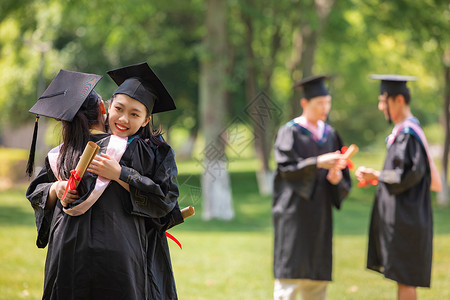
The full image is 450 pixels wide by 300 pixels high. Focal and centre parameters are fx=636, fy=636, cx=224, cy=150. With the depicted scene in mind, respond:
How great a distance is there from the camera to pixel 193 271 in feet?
26.3

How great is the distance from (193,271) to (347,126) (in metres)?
21.0

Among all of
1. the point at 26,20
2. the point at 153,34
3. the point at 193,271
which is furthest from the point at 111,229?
the point at 153,34

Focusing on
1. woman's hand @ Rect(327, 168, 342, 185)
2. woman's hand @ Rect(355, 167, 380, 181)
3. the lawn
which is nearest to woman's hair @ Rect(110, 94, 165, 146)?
the lawn

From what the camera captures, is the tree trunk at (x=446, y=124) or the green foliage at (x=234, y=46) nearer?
the green foliage at (x=234, y=46)

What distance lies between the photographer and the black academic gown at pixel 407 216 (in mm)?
5277

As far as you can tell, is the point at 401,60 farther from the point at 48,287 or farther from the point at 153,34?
the point at 48,287

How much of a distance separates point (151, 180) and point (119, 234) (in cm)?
33

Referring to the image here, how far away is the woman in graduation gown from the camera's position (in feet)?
10.8

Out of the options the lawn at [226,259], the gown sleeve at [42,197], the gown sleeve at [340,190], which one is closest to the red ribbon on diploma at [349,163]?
the gown sleeve at [340,190]

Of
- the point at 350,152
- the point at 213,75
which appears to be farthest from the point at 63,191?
the point at 213,75

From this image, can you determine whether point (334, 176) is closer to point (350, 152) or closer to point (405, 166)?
point (350, 152)

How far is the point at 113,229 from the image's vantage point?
3.32m

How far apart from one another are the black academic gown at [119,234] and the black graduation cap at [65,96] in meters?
0.22

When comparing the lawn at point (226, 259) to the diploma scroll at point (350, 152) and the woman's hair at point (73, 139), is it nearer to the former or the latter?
the woman's hair at point (73, 139)
